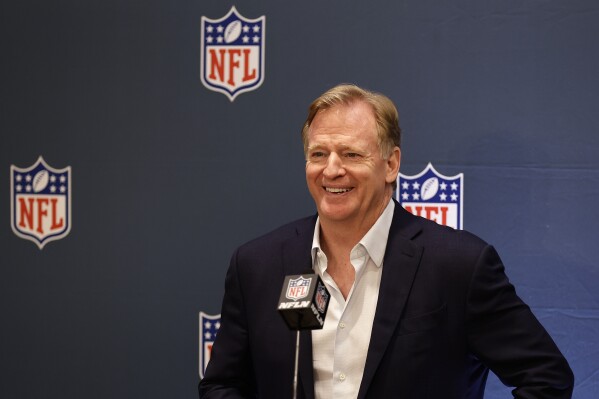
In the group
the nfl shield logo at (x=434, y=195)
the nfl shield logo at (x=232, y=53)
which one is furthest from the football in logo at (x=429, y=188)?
the nfl shield logo at (x=232, y=53)

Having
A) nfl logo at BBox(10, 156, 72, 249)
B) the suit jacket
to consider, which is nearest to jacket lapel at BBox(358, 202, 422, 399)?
the suit jacket

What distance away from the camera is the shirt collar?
1.95m

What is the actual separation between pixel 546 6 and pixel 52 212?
178 cm

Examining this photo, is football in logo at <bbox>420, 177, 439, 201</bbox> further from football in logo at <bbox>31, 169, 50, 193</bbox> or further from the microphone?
football in logo at <bbox>31, 169, 50, 193</bbox>

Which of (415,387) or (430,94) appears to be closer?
(415,387)

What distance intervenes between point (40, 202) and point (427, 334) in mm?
1581

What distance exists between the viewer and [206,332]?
9.00ft

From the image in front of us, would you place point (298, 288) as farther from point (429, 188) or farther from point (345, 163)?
point (429, 188)

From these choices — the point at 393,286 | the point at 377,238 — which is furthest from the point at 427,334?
the point at 377,238

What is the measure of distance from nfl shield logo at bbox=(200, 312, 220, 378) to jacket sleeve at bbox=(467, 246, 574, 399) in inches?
43.0

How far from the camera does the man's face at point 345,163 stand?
1.93 m

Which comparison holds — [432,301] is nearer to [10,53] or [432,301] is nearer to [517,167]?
[517,167]

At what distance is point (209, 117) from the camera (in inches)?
107

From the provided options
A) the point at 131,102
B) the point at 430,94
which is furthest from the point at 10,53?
the point at 430,94
